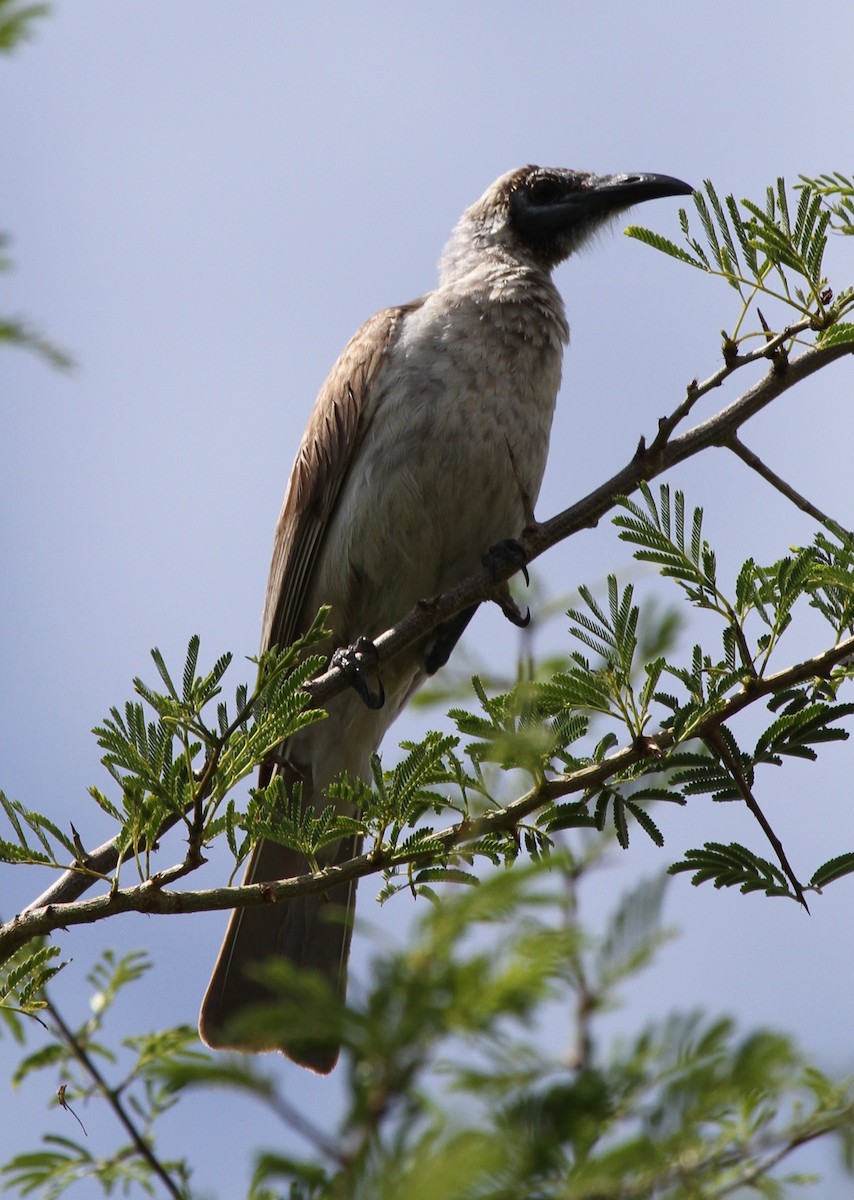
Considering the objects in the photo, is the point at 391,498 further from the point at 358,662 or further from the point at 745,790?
the point at 745,790

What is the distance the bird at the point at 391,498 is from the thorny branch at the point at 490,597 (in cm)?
78

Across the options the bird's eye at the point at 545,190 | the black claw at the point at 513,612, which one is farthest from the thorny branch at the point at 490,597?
the bird's eye at the point at 545,190

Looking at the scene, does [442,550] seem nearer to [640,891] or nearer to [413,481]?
[413,481]

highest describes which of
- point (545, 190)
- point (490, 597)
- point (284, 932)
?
point (545, 190)

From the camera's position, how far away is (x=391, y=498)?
5.37 meters

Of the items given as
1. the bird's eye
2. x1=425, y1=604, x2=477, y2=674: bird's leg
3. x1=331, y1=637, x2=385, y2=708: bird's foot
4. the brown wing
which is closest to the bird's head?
the bird's eye

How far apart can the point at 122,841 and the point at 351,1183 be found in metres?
1.90

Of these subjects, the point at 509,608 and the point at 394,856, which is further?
the point at 509,608

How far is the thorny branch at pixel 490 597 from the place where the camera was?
297cm

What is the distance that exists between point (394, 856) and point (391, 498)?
2.34 metres

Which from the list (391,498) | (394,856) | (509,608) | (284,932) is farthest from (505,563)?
(284,932)

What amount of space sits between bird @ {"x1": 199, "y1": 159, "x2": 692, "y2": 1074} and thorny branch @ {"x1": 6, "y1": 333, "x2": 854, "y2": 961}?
0.78m

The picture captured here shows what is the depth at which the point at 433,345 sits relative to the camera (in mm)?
5535

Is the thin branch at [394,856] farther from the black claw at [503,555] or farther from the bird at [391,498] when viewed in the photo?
the bird at [391,498]
